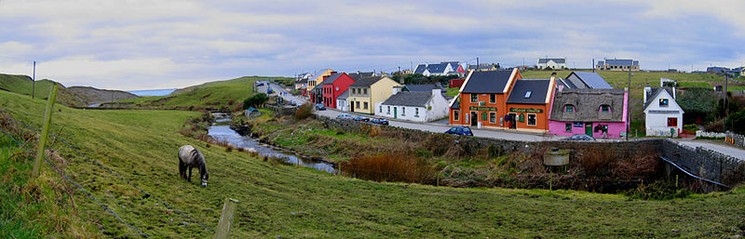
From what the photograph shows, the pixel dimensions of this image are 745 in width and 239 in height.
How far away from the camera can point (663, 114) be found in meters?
41.4

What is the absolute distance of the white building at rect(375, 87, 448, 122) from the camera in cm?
5656

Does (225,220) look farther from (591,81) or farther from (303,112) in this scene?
(591,81)

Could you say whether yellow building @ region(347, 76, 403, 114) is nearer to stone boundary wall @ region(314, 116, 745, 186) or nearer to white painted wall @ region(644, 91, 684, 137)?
stone boundary wall @ region(314, 116, 745, 186)

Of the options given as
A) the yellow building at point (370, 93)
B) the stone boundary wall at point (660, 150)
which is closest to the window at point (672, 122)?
the stone boundary wall at point (660, 150)

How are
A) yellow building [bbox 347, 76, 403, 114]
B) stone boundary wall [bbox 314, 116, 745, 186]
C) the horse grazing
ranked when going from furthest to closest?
1. yellow building [bbox 347, 76, 403, 114]
2. stone boundary wall [bbox 314, 116, 745, 186]
3. the horse grazing

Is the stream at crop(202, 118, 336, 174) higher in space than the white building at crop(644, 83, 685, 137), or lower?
lower

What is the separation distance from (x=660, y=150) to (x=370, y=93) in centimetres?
4419

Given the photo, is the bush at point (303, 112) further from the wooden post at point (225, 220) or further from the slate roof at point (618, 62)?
the slate roof at point (618, 62)

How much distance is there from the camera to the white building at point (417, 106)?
56562mm

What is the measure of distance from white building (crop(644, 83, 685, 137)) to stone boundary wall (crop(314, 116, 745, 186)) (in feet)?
42.9

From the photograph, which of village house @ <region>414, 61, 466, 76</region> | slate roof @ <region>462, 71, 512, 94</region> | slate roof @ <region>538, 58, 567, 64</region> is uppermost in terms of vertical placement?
slate roof @ <region>538, 58, 567, 64</region>

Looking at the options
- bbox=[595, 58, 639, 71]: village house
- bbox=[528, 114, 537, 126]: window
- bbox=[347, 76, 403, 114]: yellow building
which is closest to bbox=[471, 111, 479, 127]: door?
bbox=[528, 114, 537, 126]: window

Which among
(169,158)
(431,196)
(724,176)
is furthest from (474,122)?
(169,158)

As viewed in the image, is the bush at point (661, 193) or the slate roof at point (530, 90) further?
the slate roof at point (530, 90)
